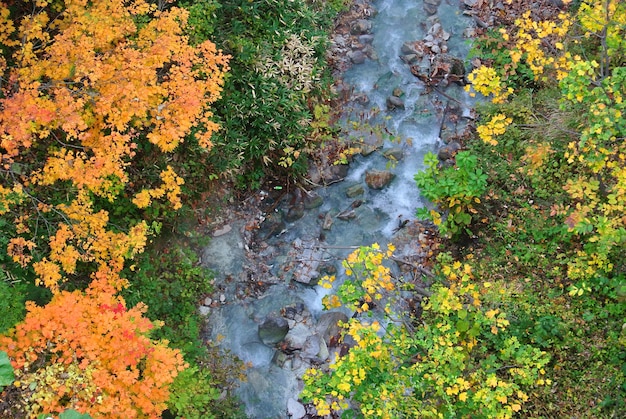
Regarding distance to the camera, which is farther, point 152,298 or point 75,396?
point 152,298

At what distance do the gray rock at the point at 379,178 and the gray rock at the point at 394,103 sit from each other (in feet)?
6.32

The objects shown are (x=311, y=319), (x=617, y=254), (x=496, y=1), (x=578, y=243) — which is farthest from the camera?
(x=496, y=1)

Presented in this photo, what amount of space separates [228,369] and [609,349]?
6390 mm

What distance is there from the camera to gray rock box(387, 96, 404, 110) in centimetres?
1172

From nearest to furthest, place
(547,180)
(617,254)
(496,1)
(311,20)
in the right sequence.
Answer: (617,254) < (547,180) < (311,20) < (496,1)

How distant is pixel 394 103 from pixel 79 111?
24.1 feet

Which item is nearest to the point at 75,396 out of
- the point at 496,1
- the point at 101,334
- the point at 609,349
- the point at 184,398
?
the point at 101,334

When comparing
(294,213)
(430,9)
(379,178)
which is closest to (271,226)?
(294,213)

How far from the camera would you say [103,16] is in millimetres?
7426

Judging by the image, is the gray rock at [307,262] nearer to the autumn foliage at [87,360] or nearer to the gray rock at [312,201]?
the gray rock at [312,201]

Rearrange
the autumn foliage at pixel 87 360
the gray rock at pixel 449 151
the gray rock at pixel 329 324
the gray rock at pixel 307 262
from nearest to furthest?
the autumn foliage at pixel 87 360 → the gray rock at pixel 329 324 → the gray rock at pixel 307 262 → the gray rock at pixel 449 151

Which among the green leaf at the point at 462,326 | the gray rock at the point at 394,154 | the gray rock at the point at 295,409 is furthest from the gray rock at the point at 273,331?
the gray rock at the point at 394,154

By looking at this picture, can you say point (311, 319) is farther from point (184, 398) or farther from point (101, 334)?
point (101, 334)

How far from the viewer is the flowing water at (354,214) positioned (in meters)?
9.01
